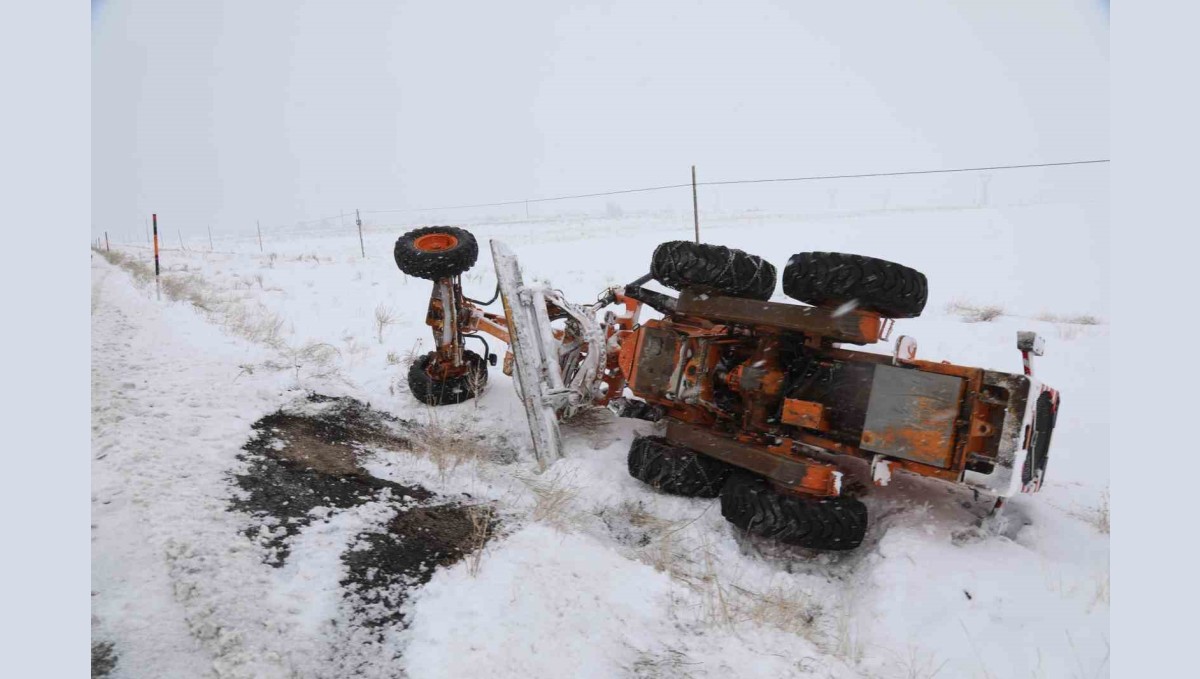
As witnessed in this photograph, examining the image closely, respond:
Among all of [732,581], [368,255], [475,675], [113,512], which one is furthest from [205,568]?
[368,255]

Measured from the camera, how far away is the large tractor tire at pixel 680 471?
4.41 m

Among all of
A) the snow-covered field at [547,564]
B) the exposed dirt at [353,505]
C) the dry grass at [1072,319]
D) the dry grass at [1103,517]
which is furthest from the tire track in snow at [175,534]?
the dry grass at [1072,319]

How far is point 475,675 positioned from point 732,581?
5.87ft

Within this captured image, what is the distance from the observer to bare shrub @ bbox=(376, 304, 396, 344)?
8422 millimetres

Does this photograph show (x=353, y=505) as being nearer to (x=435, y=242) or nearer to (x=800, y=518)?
(x=800, y=518)

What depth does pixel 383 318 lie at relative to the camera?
8.75 metres

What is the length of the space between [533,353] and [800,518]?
237 centimetres

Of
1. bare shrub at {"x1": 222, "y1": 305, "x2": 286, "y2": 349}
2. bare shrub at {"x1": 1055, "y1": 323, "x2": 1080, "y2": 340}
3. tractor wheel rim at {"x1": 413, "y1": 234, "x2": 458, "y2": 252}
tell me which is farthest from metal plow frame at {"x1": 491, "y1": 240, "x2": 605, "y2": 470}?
bare shrub at {"x1": 1055, "y1": 323, "x2": 1080, "y2": 340}

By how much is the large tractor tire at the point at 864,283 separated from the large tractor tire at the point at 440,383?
3.44 m

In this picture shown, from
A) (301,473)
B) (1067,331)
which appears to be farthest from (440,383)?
(1067,331)

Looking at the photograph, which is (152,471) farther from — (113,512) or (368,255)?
(368,255)

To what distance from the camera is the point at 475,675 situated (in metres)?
2.20

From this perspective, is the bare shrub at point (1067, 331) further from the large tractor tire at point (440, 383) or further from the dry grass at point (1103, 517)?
the large tractor tire at point (440, 383)

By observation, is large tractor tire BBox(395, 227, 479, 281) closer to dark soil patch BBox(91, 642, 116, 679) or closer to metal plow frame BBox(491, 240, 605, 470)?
metal plow frame BBox(491, 240, 605, 470)
